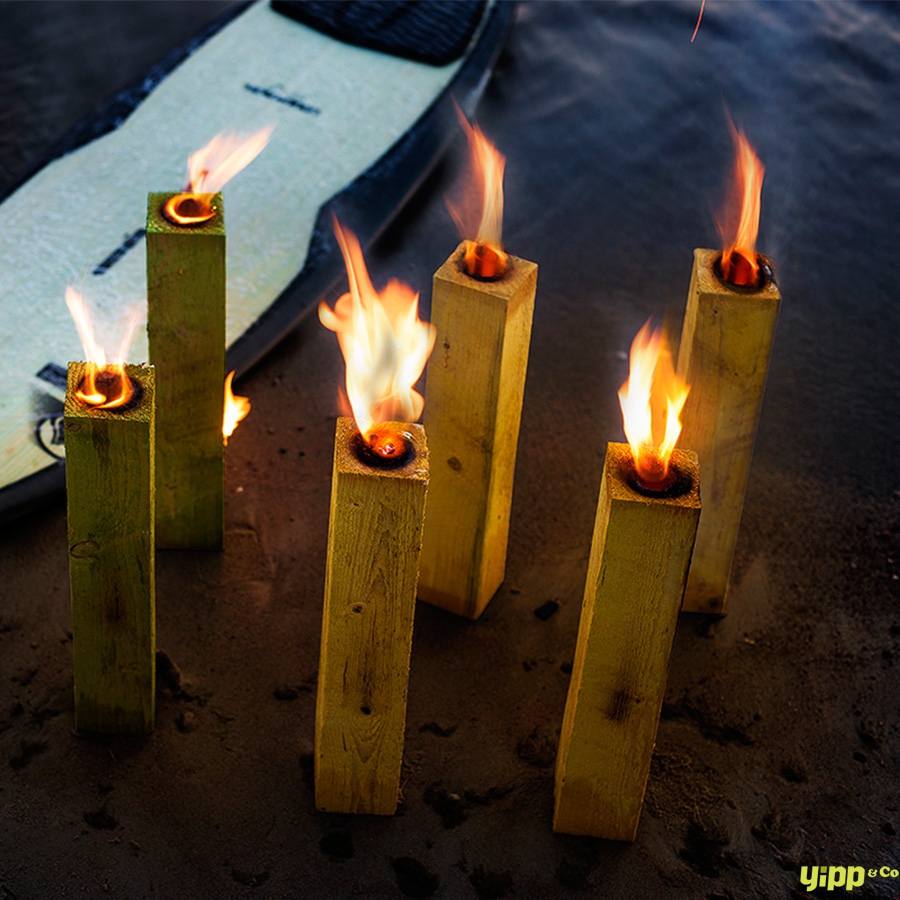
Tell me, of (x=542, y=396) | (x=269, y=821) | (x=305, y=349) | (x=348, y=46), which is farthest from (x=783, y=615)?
(x=348, y=46)

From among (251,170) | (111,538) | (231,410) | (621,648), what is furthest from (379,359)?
(251,170)

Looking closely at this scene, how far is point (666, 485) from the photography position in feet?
7.75

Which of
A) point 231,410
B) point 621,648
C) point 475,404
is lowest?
point 231,410

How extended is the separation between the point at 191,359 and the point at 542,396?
1358 millimetres

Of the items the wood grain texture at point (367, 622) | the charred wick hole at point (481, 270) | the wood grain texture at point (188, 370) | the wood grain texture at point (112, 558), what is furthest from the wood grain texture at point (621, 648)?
the wood grain texture at point (188, 370)

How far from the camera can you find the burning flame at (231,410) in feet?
11.0

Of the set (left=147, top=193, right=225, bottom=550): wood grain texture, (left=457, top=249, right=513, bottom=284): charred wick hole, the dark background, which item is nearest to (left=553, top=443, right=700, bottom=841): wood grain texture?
the dark background

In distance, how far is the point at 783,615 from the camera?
11.3 ft

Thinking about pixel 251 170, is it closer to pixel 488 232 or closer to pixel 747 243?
pixel 488 232

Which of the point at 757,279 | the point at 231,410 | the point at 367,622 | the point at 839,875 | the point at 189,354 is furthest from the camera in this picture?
the point at 231,410

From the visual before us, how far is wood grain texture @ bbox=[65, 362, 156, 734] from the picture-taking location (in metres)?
2.50

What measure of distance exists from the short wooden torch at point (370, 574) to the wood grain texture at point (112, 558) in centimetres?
39

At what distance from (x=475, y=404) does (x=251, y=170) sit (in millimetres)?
2060

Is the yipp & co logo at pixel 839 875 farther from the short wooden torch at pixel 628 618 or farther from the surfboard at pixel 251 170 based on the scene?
the surfboard at pixel 251 170
